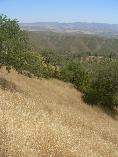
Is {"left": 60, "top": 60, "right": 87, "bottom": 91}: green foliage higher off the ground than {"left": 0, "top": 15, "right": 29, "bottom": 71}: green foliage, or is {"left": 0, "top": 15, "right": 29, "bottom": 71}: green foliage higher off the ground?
{"left": 0, "top": 15, "right": 29, "bottom": 71}: green foliage

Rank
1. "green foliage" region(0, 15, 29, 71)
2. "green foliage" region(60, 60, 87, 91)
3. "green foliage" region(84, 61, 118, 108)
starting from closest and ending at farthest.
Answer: "green foliage" region(0, 15, 29, 71) → "green foliage" region(84, 61, 118, 108) → "green foliage" region(60, 60, 87, 91)

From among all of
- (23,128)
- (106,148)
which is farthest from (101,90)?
(23,128)

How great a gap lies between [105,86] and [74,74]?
9.16m

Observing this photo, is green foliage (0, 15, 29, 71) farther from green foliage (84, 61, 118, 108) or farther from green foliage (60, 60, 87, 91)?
green foliage (60, 60, 87, 91)

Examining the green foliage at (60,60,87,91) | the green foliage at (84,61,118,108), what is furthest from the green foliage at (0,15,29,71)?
the green foliage at (60,60,87,91)

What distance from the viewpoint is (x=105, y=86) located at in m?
42.9

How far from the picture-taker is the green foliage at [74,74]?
163 feet

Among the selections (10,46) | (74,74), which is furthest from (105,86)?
(10,46)

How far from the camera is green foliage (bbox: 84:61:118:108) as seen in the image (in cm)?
4231

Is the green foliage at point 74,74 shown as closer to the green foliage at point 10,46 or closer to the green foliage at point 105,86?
the green foliage at point 105,86

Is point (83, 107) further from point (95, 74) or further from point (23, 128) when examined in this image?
point (23, 128)

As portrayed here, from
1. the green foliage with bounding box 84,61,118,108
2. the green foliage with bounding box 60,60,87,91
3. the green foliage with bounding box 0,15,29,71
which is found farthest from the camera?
the green foliage with bounding box 60,60,87,91

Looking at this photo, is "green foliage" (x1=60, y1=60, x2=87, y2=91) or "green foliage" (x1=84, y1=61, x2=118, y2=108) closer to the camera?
"green foliage" (x1=84, y1=61, x2=118, y2=108)

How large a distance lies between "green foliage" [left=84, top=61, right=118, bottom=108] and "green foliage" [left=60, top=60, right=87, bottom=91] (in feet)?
16.0
